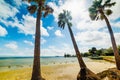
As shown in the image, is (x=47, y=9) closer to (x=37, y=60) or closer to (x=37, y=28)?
(x=37, y=28)

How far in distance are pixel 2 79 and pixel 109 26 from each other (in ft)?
55.1

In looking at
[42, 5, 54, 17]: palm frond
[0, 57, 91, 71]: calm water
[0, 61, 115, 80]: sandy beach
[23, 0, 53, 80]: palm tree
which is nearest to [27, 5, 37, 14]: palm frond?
[23, 0, 53, 80]: palm tree

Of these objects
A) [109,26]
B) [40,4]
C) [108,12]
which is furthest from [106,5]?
[40,4]

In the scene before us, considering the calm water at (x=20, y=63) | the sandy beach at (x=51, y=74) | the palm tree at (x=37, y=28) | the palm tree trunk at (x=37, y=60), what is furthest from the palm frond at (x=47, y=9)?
the calm water at (x=20, y=63)

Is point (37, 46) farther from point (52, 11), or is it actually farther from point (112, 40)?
point (112, 40)

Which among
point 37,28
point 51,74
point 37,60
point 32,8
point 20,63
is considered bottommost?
point 51,74

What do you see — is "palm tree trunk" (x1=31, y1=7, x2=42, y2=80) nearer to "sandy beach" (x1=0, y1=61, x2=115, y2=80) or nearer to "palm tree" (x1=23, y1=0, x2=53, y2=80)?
"palm tree" (x1=23, y1=0, x2=53, y2=80)

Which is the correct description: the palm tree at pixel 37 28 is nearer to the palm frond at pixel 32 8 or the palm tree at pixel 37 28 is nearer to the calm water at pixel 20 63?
the palm frond at pixel 32 8

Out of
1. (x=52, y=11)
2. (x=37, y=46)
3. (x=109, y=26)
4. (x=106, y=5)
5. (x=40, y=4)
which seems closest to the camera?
(x=37, y=46)

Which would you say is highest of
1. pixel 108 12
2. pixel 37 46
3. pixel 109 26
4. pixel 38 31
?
pixel 108 12

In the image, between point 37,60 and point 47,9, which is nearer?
point 37,60

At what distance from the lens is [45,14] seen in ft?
47.3

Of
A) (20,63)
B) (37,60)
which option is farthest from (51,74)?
(20,63)

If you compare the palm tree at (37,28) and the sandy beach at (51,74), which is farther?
the sandy beach at (51,74)
